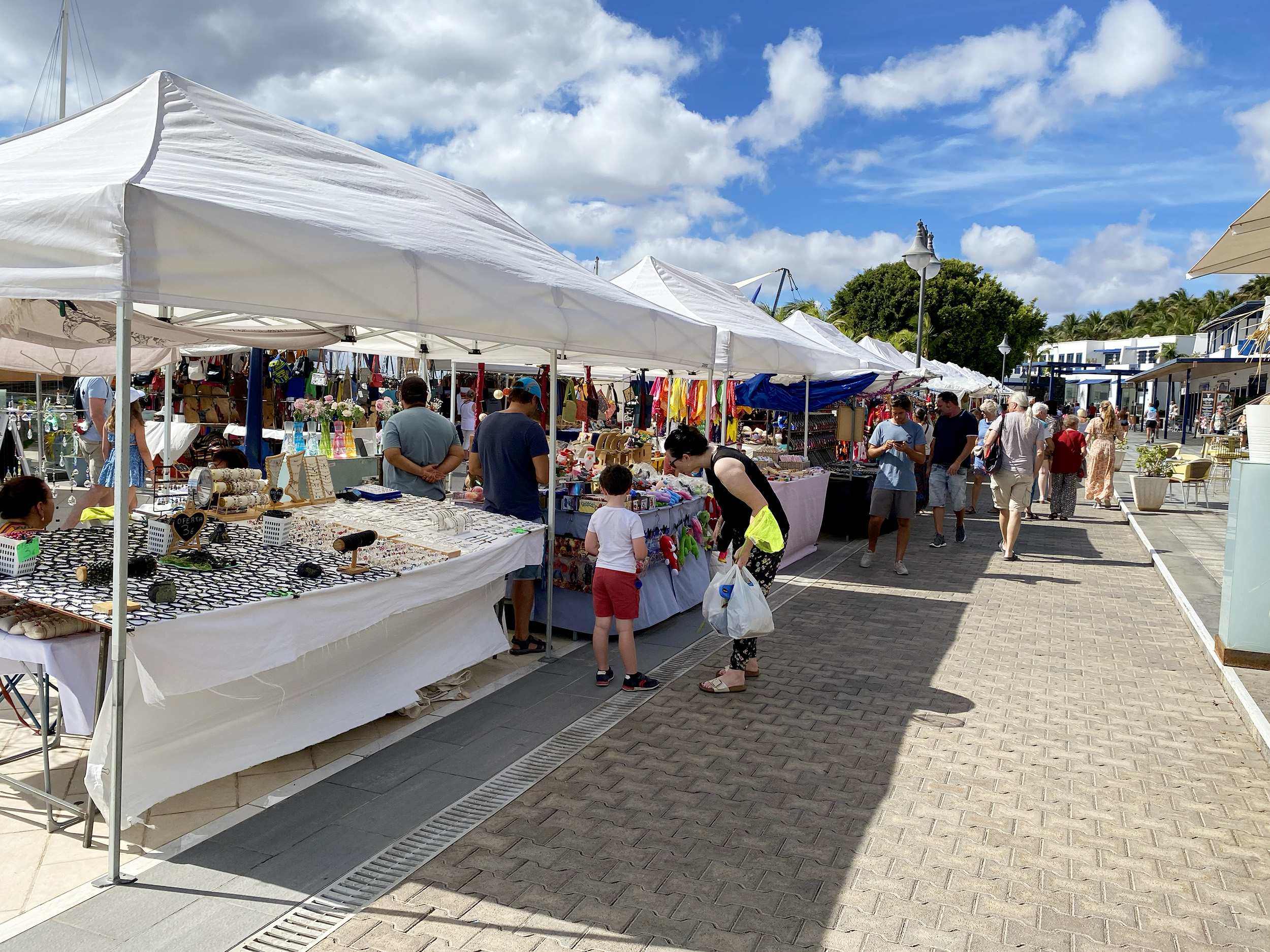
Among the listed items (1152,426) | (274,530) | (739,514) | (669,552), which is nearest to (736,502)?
(739,514)

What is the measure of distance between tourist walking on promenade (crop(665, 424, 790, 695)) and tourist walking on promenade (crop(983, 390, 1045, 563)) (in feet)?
19.2

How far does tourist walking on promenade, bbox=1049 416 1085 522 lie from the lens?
13.4 metres

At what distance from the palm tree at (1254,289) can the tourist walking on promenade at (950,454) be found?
49.8 m

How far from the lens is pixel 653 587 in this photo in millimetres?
6578

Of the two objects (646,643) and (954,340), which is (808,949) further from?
(954,340)

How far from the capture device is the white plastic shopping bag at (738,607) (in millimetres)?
5062

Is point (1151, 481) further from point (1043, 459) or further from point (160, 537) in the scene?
point (160, 537)

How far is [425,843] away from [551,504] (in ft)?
8.84

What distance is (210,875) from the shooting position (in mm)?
3088

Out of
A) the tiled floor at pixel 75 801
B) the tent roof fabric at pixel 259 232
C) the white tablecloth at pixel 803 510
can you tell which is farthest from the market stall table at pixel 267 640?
the white tablecloth at pixel 803 510

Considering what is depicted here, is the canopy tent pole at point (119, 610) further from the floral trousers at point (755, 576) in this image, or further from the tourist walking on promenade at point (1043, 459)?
the tourist walking on promenade at point (1043, 459)

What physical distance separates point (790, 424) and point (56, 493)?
1066 cm

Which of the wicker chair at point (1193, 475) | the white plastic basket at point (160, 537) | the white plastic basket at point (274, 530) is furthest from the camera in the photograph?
the wicker chair at point (1193, 475)

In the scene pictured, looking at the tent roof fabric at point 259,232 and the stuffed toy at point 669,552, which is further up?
the tent roof fabric at point 259,232
